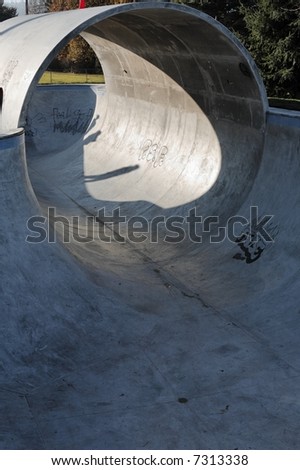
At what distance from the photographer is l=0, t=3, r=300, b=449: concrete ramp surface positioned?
24.3ft

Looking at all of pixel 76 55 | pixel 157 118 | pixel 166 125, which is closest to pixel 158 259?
pixel 166 125

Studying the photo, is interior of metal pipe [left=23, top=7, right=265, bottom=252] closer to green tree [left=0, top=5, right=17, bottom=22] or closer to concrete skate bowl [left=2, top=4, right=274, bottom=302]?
concrete skate bowl [left=2, top=4, right=274, bottom=302]

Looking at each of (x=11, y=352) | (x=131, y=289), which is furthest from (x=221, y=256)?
(x=11, y=352)

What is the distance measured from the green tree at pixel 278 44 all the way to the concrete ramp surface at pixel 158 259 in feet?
39.8

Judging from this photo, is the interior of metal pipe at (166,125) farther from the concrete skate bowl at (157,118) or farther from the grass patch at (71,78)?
the grass patch at (71,78)

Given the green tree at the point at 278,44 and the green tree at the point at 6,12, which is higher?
the green tree at the point at 6,12

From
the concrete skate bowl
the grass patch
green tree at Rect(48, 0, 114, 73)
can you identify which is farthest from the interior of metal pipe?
green tree at Rect(48, 0, 114, 73)

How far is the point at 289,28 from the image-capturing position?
89.0ft

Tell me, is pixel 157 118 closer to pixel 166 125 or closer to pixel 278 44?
pixel 166 125

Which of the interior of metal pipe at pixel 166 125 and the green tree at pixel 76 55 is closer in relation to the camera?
the interior of metal pipe at pixel 166 125

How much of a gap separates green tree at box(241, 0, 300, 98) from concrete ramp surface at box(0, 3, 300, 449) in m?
12.1

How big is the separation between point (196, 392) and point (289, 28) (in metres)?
24.5

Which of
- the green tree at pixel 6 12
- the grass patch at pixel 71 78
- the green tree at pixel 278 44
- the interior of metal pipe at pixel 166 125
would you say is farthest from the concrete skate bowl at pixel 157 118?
the green tree at pixel 6 12

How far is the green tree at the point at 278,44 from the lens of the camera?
2642cm
